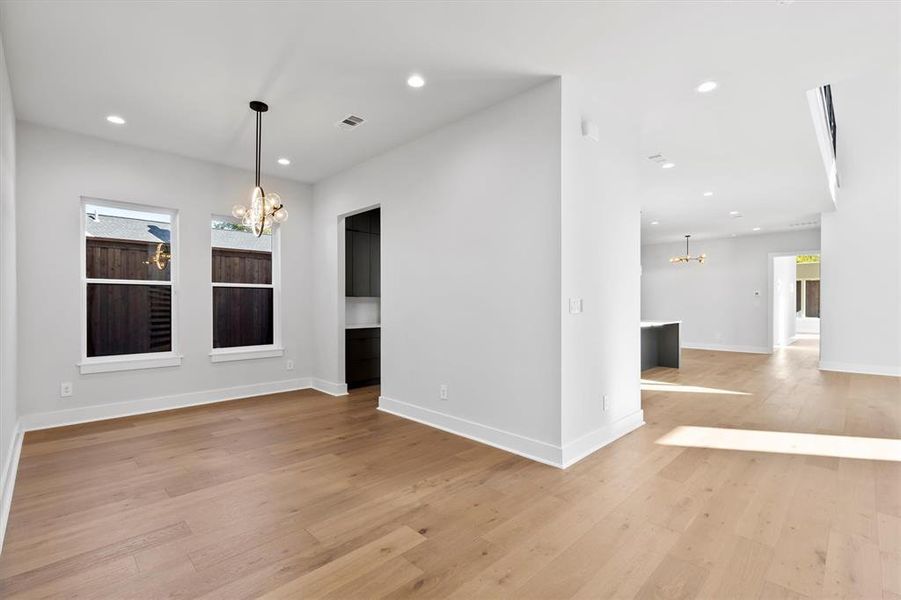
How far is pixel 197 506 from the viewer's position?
2.56 m

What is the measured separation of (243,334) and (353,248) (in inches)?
73.1

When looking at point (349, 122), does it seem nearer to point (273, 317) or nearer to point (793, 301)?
point (273, 317)

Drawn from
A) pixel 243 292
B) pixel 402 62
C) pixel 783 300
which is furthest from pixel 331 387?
pixel 783 300

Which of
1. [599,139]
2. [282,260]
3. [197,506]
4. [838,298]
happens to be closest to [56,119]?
[282,260]

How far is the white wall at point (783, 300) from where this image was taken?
10.6 m

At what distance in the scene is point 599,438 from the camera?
3512 mm

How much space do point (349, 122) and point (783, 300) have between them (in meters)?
12.8

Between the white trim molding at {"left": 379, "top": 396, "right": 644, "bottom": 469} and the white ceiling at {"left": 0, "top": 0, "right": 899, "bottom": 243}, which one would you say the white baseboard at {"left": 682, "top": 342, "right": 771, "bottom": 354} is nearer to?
the white ceiling at {"left": 0, "top": 0, "right": 899, "bottom": 243}

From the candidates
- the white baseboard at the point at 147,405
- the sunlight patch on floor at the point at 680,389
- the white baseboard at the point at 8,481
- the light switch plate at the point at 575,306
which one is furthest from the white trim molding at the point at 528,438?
the white baseboard at the point at 8,481

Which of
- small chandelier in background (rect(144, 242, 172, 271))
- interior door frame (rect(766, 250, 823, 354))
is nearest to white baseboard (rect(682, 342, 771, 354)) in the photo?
interior door frame (rect(766, 250, 823, 354))

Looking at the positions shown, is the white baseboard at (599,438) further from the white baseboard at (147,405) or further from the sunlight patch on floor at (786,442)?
the white baseboard at (147,405)

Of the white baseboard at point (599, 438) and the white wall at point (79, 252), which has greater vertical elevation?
the white wall at point (79, 252)

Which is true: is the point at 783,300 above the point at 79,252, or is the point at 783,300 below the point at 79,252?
below

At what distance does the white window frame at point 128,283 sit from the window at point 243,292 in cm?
43
